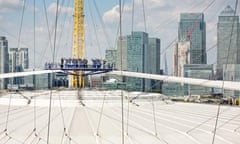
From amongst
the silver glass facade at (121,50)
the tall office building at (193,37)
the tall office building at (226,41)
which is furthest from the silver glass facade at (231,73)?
the tall office building at (193,37)

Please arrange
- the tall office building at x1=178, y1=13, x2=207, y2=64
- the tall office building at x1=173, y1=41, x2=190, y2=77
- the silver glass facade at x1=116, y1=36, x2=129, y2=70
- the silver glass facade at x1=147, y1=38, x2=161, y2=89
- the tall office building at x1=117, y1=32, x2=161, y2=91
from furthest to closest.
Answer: the tall office building at x1=178, y1=13, x2=207, y2=64
the tall office building at x1=173, y1=41, x2=190, y2=77
the silver glass facade at x1=147, y1=38, x2=161, y2=89
the tall office building at x1=117, y1=32, x2=161, y2=91
the silver glass facade at x1=116, y1=36, x2=129, y2=70

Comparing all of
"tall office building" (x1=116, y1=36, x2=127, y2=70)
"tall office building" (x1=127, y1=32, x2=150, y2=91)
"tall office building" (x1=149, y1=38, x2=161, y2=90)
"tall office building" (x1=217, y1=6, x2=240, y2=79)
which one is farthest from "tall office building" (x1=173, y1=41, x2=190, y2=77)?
"tall office building" (x1=217, y1=6, x2=240, y2=79)

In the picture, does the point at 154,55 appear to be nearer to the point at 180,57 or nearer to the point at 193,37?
the point at 180,57

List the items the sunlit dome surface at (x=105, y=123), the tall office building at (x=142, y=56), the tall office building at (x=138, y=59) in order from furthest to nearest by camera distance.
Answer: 1. the tall office building at (x=138, y=59)
2. the tall office building at (x=142, y=56)
3. the sunlit dome surface at (x=105, y=123)

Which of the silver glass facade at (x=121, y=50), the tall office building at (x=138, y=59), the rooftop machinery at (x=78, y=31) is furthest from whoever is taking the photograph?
the rooftop machinery at (x=78, y=31)

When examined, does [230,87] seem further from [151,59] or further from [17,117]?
[151,59]

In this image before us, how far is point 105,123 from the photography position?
13.9 m

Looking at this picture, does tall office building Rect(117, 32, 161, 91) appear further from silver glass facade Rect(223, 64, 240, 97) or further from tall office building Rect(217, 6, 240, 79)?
tall office building Rect(217, 6, 240, 79)

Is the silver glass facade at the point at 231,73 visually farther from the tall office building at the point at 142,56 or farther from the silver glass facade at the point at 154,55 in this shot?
the tall office building at the point at 142,56

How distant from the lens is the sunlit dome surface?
12039 millimetres

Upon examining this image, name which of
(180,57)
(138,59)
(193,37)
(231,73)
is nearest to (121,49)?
(231,73)

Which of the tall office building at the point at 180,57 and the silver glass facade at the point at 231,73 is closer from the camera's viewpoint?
the silver glass facade at the point at 231,73

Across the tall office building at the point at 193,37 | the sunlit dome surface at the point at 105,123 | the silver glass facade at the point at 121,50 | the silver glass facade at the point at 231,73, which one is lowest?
the sunlit dome surface at the point at 105,123

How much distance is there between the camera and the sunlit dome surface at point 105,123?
39.5 ft
